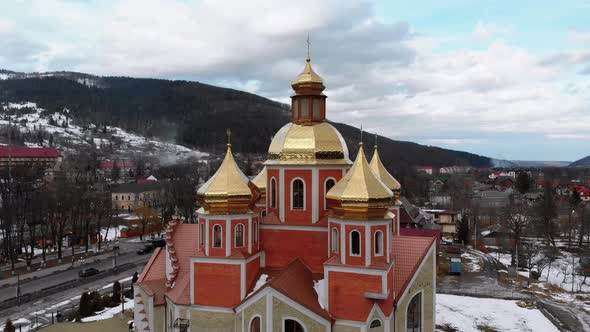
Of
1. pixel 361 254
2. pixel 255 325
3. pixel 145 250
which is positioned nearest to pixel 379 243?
pixel 361 254

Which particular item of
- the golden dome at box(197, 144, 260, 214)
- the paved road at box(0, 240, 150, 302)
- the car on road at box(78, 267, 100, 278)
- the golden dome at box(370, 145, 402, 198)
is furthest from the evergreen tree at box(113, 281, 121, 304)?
the golden dome at box(370, 145, 402, 198)

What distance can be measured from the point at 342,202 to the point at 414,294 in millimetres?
5079

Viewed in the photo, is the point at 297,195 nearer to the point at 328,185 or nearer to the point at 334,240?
the point at 328,185

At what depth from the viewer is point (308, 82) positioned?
1678cm

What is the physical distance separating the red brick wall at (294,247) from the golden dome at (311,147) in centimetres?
272

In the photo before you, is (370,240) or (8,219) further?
(8,219)

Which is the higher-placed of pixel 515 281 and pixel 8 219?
pixel 8 219

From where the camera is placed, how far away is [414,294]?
1585cm

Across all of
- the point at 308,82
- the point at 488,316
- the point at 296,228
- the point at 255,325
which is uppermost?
the point at 308,82

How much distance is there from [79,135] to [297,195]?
14569 centimetres

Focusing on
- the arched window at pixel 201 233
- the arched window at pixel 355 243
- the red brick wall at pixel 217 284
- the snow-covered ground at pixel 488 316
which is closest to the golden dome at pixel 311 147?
the arched window at pixel 355 243

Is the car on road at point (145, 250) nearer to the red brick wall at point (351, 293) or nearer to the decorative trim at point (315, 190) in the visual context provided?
the decorative trim at point (315, 190)

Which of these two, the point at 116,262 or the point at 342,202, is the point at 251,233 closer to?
the point at 342,202

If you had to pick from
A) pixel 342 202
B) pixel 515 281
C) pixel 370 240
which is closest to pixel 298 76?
pixel 342 202
